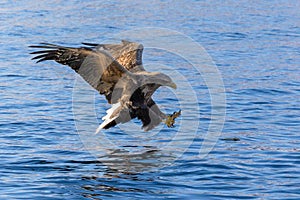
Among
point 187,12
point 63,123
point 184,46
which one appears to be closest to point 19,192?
point 63,123

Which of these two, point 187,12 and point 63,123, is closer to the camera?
point 63,123

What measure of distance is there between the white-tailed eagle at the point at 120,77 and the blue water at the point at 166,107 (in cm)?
73

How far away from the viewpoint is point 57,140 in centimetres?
1077

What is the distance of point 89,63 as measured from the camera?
9062 mm

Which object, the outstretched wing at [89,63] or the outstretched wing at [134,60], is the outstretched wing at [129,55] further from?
the outstretched wing at [89,63]

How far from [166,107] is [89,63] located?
13.6 feet

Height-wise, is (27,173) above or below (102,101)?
below

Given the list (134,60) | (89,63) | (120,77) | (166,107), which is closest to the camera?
(89,63)

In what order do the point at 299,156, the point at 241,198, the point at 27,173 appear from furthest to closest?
the point at 299,156
the point at 27,173
the point at 241,198

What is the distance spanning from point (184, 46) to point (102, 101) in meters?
5.40

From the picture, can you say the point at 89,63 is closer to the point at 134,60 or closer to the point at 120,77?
the point at 120,77

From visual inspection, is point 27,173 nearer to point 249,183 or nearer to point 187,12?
point 249,183

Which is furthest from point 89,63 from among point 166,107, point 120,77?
point 166,107

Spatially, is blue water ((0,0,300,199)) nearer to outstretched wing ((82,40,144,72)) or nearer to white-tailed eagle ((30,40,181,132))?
white-tailed eagle ((30,40,181,132))
